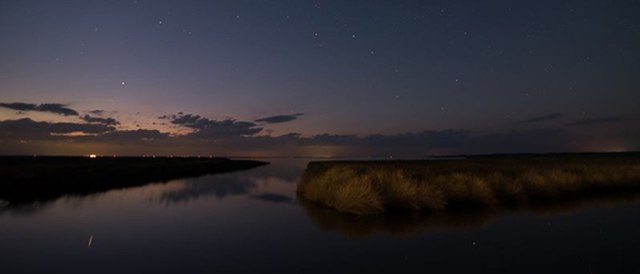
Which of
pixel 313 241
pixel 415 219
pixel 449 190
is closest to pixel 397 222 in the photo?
pixel 415 219

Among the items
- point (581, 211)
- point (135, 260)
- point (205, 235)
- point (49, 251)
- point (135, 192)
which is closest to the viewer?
point (135, 260)

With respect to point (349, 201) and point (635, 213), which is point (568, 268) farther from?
point (635, 213)

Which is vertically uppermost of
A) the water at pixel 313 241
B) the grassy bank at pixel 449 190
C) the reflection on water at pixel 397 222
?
the grassy bank at pixel 449 190

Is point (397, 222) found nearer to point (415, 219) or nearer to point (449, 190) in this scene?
point (415, 219)

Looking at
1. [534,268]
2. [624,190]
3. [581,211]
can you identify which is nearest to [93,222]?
[534,268]

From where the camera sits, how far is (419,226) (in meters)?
18.2

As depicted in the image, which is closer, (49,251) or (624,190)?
(49,251)

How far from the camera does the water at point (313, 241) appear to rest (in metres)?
12.6

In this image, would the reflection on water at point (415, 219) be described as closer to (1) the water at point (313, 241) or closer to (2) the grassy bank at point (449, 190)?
(1) the water at point (313, 241)

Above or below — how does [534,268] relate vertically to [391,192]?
below

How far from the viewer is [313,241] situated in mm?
16156

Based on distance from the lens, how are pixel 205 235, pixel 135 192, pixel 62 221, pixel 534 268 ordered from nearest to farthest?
1. pixel 534 268
2. pixel 205 235
3. pixel 62 221
4. pixel 135 192

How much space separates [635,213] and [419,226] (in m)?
12.0

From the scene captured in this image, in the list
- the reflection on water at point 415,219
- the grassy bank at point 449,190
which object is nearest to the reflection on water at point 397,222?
the reflection on water at point 415,219
